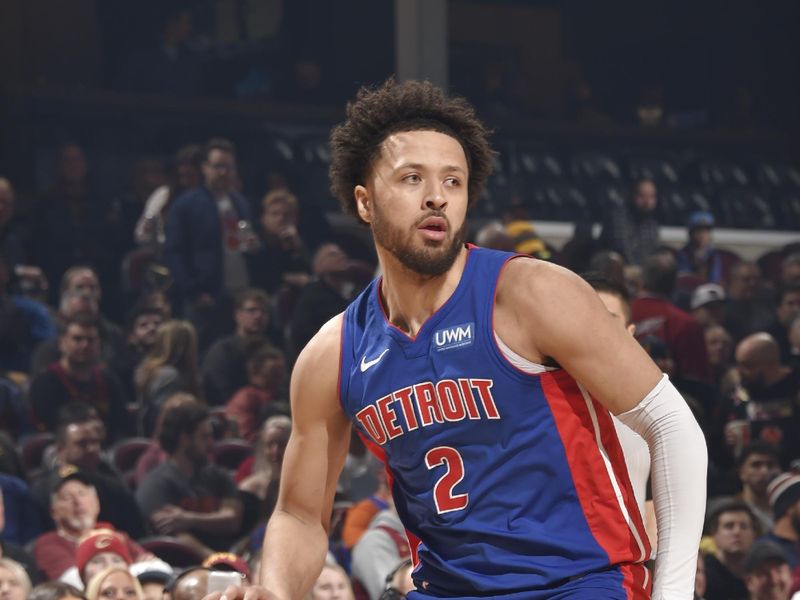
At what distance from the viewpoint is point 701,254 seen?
970 cm

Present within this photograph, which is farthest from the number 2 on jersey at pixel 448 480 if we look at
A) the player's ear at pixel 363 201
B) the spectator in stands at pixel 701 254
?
the spectator in stands at pixel 701 254

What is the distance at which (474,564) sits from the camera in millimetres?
2596

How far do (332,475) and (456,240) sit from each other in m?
0.57

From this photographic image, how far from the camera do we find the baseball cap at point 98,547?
555cm

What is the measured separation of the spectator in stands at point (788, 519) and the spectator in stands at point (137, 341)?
10.6 ft

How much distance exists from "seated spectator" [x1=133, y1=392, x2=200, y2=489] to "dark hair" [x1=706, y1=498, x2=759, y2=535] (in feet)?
7.90

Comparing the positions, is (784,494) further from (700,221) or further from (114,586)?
(700,221)

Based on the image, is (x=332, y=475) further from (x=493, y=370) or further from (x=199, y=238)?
(x=199, y=238)

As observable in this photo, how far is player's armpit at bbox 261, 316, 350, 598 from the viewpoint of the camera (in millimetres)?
2814

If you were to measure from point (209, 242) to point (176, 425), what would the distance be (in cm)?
170

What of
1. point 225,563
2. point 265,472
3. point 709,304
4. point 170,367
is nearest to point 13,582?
point 225,563

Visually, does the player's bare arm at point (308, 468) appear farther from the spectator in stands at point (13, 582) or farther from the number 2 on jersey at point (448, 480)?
the spectator in stands at point (13, 582)

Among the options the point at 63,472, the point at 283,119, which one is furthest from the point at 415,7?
the point at 63,472

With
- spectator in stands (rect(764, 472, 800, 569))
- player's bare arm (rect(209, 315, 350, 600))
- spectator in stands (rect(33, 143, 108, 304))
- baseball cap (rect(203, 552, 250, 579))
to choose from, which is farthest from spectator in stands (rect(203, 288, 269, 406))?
player's bare arm (rect(209, 315, 350, 600))
